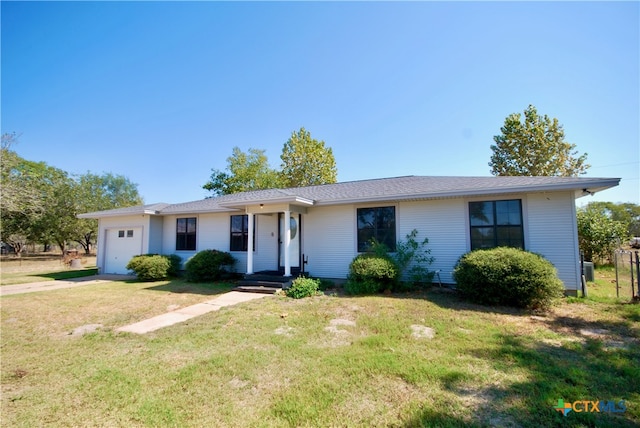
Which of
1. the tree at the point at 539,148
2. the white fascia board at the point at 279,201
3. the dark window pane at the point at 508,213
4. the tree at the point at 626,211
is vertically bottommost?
the dark window pane at the point at 508,213

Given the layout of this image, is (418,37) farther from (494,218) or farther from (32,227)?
(32,227)

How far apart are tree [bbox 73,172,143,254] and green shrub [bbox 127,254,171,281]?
851 inches

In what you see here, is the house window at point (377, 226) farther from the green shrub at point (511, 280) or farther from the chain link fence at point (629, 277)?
the chain link fence at point (629, 277)

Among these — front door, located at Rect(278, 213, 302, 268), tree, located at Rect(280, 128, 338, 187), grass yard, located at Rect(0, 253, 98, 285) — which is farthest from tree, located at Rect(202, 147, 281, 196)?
front door, located at Rect(278, 213, 302, 268)

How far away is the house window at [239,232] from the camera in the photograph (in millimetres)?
11422

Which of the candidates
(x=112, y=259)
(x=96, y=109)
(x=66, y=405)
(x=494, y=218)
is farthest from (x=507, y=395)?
(x=112, y=259)

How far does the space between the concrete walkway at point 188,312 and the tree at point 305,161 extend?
19.7m

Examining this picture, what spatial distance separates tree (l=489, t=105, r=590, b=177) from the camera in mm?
20688

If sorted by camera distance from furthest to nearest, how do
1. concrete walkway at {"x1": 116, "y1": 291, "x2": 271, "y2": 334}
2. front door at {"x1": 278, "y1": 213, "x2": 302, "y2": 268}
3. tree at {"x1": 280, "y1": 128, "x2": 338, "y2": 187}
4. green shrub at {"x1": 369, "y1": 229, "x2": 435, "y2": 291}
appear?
1. tree at {"x1": 280, "y1": 128, "x2": 338, "y2": 187}
2. front door at {"x1": 278, "y1": 213, "x2": 302, "y2": 268}
3. green shrub at {"x1": 369, "y1": 229, "x2": 435, "y2": 291}
4. concrete walkway at {"x1": 116, "y1": 291, "x2": 271, "y2": 334}

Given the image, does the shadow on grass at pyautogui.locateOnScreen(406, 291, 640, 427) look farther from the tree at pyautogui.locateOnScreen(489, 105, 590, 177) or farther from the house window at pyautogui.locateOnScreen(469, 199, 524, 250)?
the tree at pyautogui.locateOnScreen(489, 105, 590, 177)

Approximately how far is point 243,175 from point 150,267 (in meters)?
19.9

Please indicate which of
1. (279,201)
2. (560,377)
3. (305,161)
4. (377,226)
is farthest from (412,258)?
(305,161)

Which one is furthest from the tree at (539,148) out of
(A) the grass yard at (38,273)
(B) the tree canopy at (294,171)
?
(A) the grass yard at (38,273)

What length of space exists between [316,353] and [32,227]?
33.7 m
